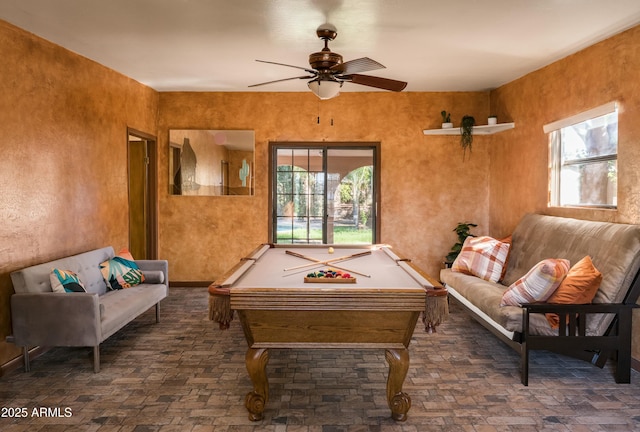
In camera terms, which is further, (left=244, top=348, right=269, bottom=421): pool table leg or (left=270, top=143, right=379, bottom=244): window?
(left=270, top=143, right=379, bottom=244): window

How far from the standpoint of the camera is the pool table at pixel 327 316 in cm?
256

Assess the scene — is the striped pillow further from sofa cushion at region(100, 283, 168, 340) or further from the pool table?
sofa cushion at region(100, 283, 168, 340)

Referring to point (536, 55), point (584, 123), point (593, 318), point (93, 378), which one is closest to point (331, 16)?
point (536, 55)

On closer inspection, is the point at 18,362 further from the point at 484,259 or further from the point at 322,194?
the point at 484,259

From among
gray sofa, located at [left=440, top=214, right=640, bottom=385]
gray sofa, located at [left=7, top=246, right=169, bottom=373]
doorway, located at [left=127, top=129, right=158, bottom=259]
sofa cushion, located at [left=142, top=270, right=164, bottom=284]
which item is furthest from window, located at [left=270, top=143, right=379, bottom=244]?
gray sofa, located at [left=7, top=246, right=169, bottom=373]

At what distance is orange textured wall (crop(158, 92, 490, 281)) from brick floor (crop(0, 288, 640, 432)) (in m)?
2.40

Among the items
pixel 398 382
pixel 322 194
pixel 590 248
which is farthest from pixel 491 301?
pixel 322 194

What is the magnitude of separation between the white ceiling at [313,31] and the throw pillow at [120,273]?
82.4 inches

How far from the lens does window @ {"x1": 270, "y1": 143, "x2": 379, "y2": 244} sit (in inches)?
254

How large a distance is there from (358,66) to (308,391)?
2302 mm

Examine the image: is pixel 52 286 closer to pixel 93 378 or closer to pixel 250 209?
pixel 93 378

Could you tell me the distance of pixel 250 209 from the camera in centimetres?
641

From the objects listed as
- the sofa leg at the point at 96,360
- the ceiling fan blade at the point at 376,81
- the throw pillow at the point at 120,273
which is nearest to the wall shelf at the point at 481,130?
the ceiling fan blade at the point at 376,81

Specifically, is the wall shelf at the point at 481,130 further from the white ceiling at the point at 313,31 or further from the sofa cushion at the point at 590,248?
the sofa cushion at the point at 590,248
